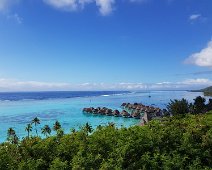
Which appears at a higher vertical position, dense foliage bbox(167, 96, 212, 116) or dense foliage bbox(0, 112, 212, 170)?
dense foliage bbox(0, 112, 212, 170)

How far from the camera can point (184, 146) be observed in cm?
1520

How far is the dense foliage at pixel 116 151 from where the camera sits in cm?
1287

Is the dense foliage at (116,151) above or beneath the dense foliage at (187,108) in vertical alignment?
above

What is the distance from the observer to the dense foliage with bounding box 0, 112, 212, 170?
12867 millimetres

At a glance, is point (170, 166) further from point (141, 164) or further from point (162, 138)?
point (162, 138)

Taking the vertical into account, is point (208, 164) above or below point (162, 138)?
below

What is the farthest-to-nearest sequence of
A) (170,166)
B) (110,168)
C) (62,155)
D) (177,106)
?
(177,106) < (62,155) < (170,166) < (110,168)

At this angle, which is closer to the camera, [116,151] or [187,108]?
[116,151]

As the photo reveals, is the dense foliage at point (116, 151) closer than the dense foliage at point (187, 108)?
Yes

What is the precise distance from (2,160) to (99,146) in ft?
13.5

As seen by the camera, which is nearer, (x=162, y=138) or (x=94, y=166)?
(x=94, y=166)

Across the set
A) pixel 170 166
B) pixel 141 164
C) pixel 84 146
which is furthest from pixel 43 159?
pixel 170 166

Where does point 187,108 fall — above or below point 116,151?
below

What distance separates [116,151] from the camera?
45.8 ft
